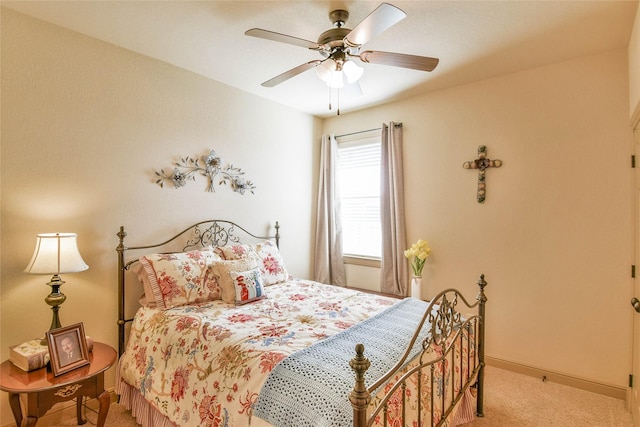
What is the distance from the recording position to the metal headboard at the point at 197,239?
2648 mm

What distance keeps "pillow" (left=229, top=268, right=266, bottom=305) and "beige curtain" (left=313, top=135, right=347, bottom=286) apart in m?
1.68

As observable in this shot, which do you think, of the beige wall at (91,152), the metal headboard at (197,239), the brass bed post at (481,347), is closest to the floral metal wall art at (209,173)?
the beige wall at (91,152)

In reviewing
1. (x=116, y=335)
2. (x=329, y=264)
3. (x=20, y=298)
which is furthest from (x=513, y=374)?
(x=20, y=298)

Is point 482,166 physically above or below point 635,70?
below

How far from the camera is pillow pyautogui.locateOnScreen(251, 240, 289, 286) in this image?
320 cm

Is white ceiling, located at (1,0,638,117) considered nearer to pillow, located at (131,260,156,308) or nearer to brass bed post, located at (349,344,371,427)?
pillow, located at (131,260,156,308)

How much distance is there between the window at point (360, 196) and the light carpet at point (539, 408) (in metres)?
1.85

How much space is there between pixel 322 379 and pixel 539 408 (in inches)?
82.6

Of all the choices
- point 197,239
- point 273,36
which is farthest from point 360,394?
point 197,239

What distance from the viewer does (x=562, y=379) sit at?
9.45 feet

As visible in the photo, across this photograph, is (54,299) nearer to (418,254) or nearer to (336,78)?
(336,78)

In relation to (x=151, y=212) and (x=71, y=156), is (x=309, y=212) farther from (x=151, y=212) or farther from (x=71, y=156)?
(x=71, y=156)

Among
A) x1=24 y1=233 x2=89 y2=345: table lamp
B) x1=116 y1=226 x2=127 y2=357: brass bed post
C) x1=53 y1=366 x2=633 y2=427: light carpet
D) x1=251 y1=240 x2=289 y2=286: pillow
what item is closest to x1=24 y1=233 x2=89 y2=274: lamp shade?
x1=24 y1=233 x2=89 y2=345: table lamp

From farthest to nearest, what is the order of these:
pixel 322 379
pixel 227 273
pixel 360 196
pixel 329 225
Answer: pixel 329 225, pixel 360 196, pixel 227 273, pixel 322 379
